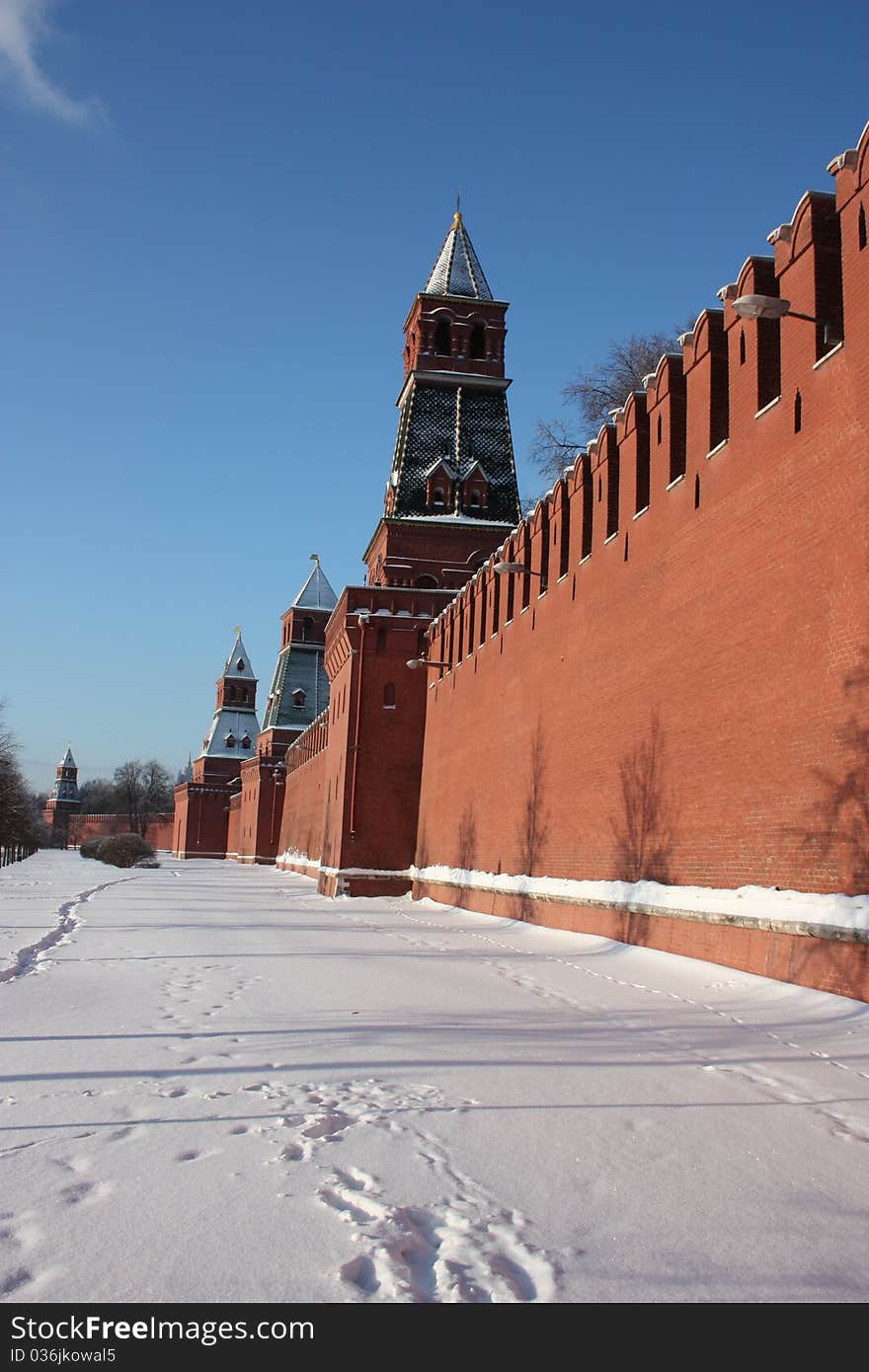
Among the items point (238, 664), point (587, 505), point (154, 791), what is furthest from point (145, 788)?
point (587, 505)

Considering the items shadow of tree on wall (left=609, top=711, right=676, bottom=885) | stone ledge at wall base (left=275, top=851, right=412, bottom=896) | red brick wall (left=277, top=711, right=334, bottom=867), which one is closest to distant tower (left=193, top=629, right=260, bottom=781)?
red brick wall (left=277, top=711, right=334, bottom=867)

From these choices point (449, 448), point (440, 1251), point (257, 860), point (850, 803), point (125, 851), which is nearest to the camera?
point (440, 1251)

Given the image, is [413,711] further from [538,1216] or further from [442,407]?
[538,1216]

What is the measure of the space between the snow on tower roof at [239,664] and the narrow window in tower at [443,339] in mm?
49905

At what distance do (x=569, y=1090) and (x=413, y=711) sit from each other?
72.4ft

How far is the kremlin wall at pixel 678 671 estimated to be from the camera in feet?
28.3

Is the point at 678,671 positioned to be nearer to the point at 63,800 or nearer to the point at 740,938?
the point at 740,938

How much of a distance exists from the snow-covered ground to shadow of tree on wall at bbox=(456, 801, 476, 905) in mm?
11873

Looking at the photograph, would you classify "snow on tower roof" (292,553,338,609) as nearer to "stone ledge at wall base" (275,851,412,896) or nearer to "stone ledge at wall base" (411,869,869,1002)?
"stone ledge at wall base" (275,851,412,896)

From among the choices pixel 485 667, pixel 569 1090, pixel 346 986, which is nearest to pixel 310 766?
pixel 485 667

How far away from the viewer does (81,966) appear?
9.70 m

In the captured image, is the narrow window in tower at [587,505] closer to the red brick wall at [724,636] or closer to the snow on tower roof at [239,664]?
the red brick wall at [724,636]

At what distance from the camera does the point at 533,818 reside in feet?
55.2

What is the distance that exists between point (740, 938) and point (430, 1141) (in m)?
5.60
